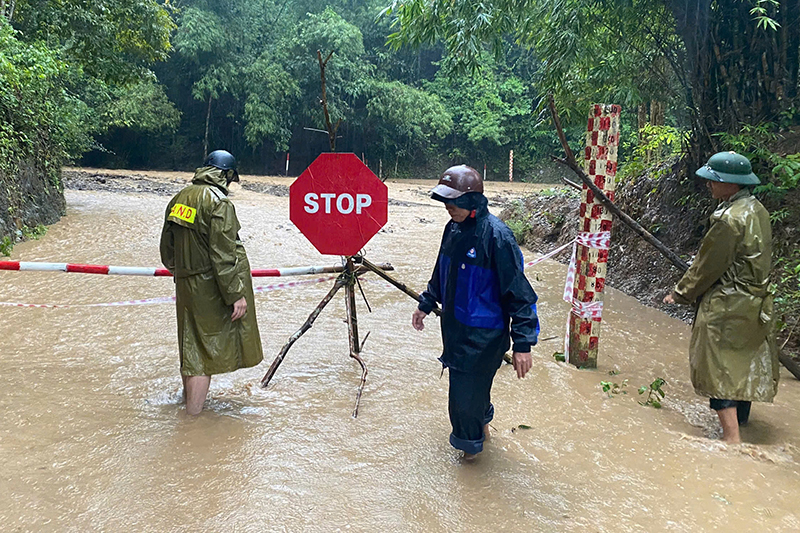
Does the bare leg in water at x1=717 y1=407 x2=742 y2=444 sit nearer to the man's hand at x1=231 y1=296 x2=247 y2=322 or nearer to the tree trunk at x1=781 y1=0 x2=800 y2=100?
the man's hand at x1=231 y1=296 x2=247 y2=322

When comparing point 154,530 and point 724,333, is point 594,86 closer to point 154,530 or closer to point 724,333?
point 724,333

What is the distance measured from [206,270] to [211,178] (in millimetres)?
626

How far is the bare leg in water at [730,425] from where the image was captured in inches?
155

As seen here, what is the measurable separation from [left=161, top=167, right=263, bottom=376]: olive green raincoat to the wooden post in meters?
2.86

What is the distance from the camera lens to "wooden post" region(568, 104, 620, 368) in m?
5.10

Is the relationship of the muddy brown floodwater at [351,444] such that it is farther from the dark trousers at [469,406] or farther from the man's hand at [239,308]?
the man's hand at [239,308]

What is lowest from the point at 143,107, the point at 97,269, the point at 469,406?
the point at 469,406

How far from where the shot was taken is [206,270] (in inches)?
159

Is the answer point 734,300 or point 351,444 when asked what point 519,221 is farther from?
point 351,444

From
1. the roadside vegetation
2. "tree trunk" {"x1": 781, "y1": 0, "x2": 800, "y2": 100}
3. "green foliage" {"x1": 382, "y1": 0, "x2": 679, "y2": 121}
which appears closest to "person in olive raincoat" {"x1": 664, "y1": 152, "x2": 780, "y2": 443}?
the roadside vegetation

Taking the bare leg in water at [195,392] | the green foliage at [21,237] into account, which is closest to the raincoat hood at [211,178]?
the bare leg in water at [195,392]

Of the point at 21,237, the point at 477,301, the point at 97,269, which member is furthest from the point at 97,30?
the point at 477,301

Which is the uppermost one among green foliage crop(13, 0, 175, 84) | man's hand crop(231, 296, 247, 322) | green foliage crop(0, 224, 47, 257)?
green foliage crop(13, 0, 175, 84)

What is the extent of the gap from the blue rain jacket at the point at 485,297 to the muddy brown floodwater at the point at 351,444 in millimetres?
795
